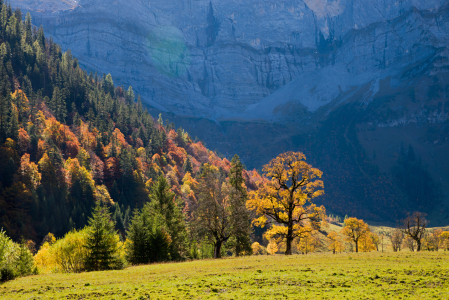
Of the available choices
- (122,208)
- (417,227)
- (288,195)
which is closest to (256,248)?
(417,227)

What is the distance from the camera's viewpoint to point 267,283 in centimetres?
2388

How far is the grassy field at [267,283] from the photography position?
20.7 metres

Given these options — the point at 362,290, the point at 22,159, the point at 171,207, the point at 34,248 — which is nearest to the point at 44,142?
the point at 22,159

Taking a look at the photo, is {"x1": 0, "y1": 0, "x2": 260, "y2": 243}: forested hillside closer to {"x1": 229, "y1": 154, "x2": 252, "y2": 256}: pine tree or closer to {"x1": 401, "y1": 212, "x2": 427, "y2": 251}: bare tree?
{"x1": 229, "y1": 154, "x2": 252, "y2": 256}: pine tree

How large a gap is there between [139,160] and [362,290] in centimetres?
17802

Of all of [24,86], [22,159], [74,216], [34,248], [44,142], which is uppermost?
[24,86]

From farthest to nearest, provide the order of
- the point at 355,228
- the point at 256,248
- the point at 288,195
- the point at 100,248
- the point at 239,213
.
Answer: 1. the point at 256,248
2. the point at 355,228
3. the point at 239,213
4. the point at 288,195
5. the point at 100,248

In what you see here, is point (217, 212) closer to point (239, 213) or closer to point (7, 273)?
point (239, 213)

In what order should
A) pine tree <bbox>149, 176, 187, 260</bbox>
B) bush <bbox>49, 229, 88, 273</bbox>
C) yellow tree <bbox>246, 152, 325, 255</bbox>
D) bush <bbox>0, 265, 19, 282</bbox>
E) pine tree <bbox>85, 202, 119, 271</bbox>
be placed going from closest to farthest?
1. bush <bbox>0, 265, 19, 282</bbox>
2. pine tree <bbox>85, 202, 119, 271</bbox>
3. yellow tree <bbox>246, 152, 325, 255</bbox>
4. bush <bbox>49, 229, 88, 273</bbox>
5. pine tree <bbox>149, 176, 187, 260</bbox>

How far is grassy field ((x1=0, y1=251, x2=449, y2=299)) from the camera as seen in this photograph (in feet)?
68.0

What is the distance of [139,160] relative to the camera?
18938 cm

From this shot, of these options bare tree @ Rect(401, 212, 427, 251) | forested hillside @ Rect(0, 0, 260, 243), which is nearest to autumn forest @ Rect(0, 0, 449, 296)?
forested hillside @ Rect(0, 0, 260, 243)

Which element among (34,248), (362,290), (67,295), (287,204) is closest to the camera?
(362,290)

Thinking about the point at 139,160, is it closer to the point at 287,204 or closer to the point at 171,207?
the point at 171,207
